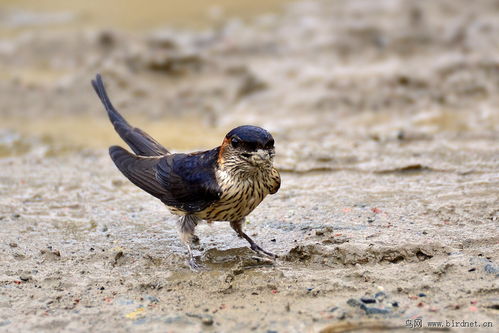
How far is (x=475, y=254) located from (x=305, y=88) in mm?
4497

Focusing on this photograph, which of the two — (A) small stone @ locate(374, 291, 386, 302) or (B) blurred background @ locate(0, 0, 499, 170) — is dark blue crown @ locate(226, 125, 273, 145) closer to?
(A) small stone @ locate(374, 291, 386, 302)

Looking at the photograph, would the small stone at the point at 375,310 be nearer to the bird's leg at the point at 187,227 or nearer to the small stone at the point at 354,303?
the small stone at the point at 354,303

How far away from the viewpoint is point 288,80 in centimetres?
877

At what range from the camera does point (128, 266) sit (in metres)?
4.54

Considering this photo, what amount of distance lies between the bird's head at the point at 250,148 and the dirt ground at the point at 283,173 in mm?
639

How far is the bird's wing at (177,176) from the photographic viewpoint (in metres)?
4.47

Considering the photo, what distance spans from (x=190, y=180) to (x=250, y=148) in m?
0.56

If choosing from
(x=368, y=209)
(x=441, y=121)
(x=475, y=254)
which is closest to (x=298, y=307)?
(x=475, y=254)

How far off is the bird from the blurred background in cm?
182

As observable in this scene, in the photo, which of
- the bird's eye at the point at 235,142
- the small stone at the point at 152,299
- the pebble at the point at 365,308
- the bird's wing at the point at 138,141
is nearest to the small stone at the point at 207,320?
the small stone at the point at 152,299

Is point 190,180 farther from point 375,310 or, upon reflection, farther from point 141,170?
point 375,310

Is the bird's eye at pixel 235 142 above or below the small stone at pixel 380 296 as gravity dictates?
above

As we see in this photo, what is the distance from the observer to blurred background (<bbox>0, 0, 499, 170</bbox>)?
7.45 m

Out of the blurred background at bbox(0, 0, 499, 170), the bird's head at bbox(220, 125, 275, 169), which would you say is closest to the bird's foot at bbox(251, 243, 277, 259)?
the bird's head at bbox(220, 125, 275, 169)
